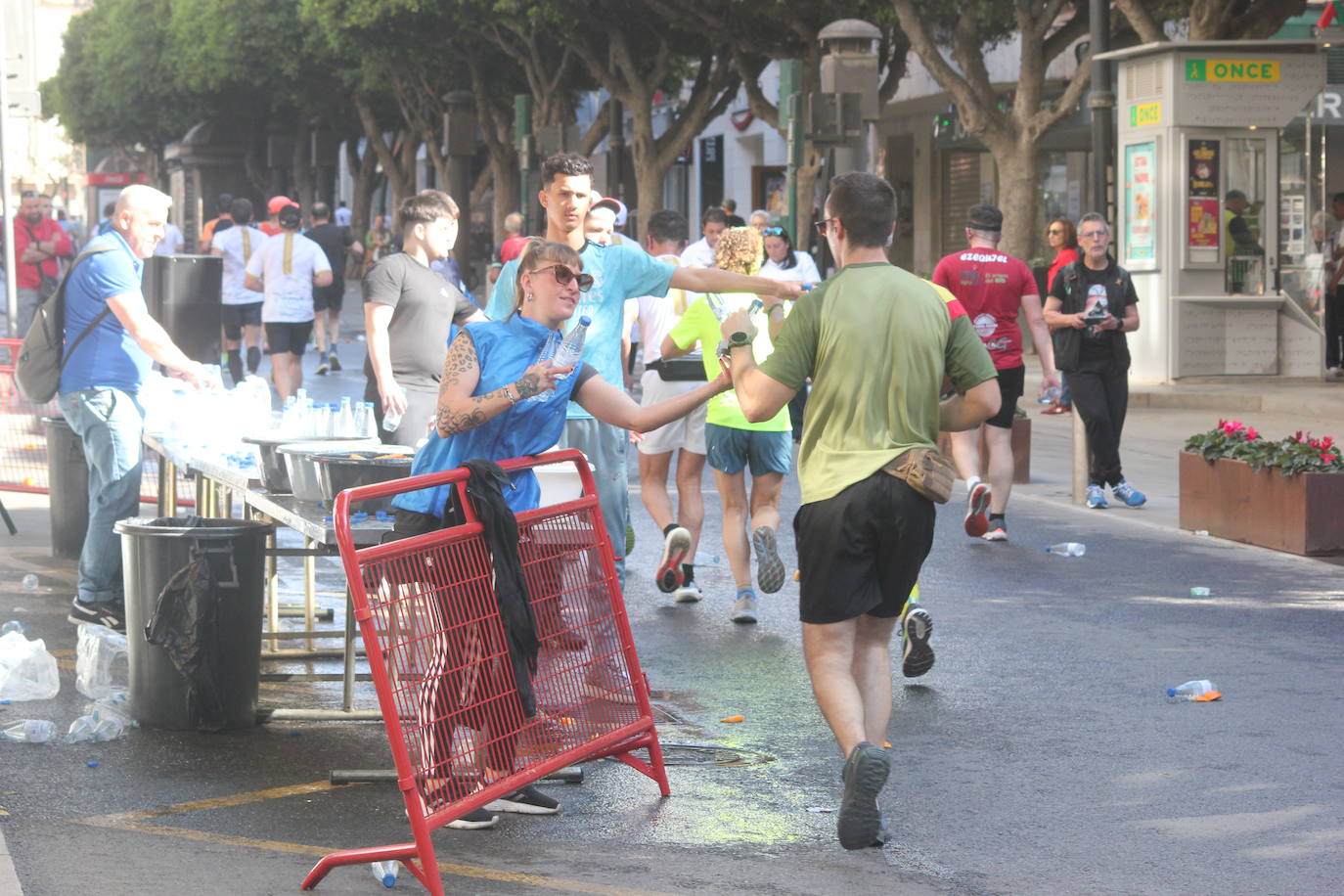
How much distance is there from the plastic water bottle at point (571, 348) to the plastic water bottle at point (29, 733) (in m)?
2.32

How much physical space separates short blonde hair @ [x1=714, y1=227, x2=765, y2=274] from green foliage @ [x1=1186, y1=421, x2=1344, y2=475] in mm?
3753

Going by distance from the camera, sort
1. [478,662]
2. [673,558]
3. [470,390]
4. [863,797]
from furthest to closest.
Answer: [673,558]
[470,390]
[478,662]
[863,797]

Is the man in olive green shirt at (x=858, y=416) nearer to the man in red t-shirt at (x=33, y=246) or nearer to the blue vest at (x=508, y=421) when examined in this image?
the blue vest at (x=508, y=421)

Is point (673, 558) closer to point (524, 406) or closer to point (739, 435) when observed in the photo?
point (739, 435)

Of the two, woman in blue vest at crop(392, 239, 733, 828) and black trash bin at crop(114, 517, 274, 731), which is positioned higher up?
woman in blue vest at crop(392, 239, 733, 828)

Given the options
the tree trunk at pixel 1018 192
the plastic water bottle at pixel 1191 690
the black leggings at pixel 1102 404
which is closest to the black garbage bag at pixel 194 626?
the plastic water bottle at pixel 1191 690

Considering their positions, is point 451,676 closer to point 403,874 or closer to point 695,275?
point 403,874

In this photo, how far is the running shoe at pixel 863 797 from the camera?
5.31 meters

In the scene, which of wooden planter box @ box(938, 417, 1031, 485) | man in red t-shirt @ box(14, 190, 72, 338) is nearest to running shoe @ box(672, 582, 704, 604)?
wooden planter box @ box(938, 417, 1031, 485)

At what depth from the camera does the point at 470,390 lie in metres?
5.85

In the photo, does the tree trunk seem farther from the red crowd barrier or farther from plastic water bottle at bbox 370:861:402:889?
plastic water bottle at bbox 370:861:402:889

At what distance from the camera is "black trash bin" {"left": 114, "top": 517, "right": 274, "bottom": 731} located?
6719mm

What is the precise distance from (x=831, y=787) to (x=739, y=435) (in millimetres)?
3086

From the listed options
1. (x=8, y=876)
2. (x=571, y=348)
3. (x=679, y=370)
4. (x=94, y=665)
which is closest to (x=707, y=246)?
(x=679, y=370)
